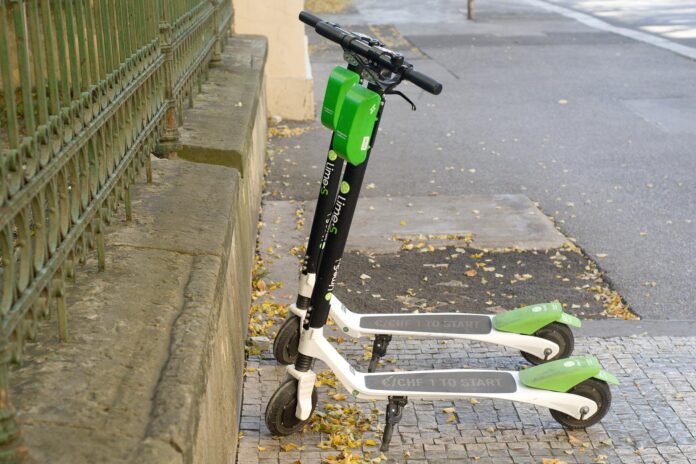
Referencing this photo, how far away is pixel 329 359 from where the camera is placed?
156 inches

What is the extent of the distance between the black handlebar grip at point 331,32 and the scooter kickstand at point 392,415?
58.5 inches

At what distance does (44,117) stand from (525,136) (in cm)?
→ 827

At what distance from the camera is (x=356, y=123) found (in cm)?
345

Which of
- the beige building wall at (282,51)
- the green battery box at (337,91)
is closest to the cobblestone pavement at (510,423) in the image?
the green battery box at (337,91)

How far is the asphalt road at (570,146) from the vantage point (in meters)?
6.66

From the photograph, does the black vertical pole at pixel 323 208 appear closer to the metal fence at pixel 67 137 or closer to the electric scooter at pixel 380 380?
the electric scooter at pixel 380 380

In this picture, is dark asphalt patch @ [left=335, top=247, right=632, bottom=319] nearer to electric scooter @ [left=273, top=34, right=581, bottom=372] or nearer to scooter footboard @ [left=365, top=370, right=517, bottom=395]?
electric scooter @ [left=273, top=34, right=581, bottom=372]

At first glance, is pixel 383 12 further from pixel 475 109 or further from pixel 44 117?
pixel 44 117

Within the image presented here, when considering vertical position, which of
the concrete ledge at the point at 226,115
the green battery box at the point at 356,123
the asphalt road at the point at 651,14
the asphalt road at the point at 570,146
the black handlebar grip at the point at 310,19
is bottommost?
the asphalt road at the point at 570,146

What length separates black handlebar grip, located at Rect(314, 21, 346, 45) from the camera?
3.92m

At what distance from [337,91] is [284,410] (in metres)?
1.33

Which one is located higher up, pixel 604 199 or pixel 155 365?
pixel 155 365

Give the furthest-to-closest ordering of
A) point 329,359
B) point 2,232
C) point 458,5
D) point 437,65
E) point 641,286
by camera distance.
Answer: point 458,5 → point 437,65 → point 641,286 → point 329,359 → point 2,232

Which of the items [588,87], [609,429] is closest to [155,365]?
[609,429]
